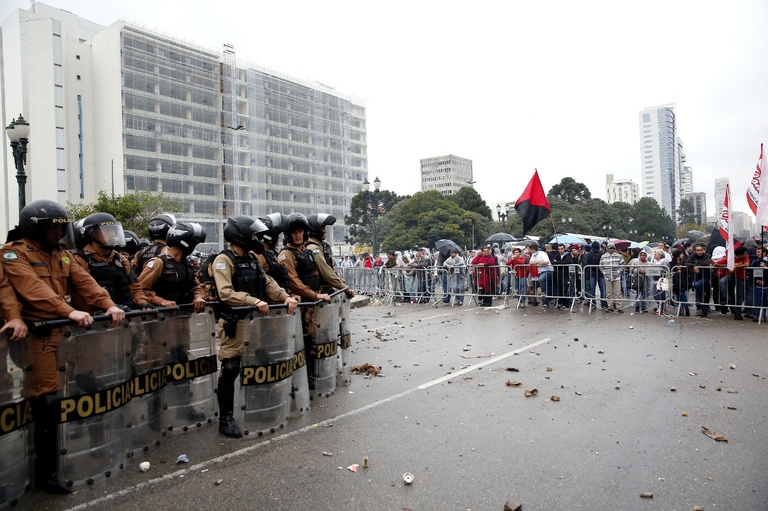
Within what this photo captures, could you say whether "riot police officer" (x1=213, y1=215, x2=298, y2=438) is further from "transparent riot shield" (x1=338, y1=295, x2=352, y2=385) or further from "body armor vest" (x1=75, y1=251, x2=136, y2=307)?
"transparent riot shield" (x1=338, y1=295, x2=352, y2=385)

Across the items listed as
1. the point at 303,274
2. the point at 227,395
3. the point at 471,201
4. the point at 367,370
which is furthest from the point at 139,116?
the point at 227,395

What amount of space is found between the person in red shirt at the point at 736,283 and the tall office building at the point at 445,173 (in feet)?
547

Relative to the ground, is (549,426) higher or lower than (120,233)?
lower

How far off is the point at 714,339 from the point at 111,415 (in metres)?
9.76

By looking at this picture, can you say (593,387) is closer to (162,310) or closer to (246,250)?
(246,250)

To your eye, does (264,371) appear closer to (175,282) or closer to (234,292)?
(234,292)

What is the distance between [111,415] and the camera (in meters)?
4.16

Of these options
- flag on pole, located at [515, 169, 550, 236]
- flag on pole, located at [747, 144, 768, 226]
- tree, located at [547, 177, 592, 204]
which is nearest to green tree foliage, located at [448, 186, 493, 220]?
tree, located at [547, 177, 592, 204]

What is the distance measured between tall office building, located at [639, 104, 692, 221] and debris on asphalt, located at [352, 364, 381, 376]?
165 meters

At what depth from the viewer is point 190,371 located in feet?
17.5

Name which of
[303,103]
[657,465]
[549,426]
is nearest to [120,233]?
[549,426]

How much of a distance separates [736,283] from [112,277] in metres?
12.6

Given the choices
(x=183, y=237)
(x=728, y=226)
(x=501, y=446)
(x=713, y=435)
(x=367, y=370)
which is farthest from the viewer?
(x=728, y=226)

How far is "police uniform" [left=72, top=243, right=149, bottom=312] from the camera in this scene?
5.45 metres
